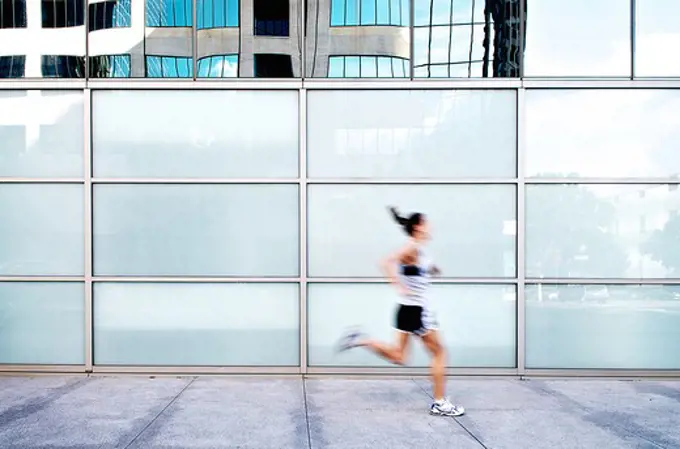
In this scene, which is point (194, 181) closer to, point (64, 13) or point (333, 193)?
point (333, 193)

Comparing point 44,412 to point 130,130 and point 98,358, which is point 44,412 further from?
point 130,130

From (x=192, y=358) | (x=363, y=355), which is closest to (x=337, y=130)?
(x=363, y=355)

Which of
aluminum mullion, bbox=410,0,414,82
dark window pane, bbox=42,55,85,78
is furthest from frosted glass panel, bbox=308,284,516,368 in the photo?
dark window pane, bbox=42,55,85,78

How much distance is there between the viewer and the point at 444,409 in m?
6.19

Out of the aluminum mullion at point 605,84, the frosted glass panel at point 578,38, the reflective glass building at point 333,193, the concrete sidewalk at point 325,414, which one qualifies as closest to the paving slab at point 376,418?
the concrete sidewalk at point 325,414

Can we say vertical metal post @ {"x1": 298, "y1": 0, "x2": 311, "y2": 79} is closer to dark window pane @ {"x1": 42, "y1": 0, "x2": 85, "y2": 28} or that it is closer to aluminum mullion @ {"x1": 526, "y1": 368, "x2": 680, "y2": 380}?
dark window pane @ {"x1": 42, "y1": 0, "x2": 85, "y2": 28}

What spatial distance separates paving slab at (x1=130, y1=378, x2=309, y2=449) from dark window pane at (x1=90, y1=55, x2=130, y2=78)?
3978 millimetres

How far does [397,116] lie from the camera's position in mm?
7855

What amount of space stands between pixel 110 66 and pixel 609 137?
6.34m

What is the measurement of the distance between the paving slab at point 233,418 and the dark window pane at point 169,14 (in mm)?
4485

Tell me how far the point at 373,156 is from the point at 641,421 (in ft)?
13.6

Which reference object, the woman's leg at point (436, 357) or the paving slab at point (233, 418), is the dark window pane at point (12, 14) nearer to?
the paving slab at point (233, 418)

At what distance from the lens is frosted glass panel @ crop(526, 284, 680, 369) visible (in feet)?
25.6

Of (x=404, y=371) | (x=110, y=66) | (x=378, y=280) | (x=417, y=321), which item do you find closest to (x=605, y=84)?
(x=378, y=280)
